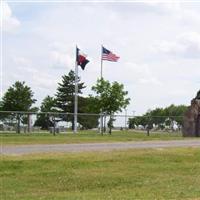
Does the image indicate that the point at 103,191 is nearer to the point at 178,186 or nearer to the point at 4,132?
the point at 178,186

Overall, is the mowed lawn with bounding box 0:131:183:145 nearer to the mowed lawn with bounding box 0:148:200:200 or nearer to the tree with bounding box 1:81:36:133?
the mowed lawn with bounding box 0:148:200:200

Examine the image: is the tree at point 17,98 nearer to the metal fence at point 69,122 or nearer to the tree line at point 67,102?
the tree line at point 67,102

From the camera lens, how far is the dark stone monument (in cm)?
4547

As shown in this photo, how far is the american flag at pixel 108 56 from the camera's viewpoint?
187ft

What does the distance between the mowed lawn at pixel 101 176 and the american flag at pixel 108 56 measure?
36.2 m

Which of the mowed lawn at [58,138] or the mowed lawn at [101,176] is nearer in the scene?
the mowed lawn at [101,176]

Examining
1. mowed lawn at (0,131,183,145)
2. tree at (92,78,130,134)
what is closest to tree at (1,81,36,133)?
tree at (92,78,130,134)

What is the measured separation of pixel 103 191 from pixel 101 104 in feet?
149

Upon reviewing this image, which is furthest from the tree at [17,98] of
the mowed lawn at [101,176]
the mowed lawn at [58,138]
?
the mowed lawn at [101,176]

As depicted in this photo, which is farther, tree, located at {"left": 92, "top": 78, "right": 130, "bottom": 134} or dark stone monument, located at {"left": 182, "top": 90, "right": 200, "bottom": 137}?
tree, located at {"left": 92, "top": 78, "right": 130, "bottom": 134}

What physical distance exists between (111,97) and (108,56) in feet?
13.6

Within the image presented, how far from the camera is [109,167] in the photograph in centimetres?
1722

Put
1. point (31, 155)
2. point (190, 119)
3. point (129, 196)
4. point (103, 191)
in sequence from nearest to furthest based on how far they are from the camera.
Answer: point (129, 196)
point (103, 191)
point (31, 155)
point (190, 119)

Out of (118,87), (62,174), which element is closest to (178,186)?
(62,174)
